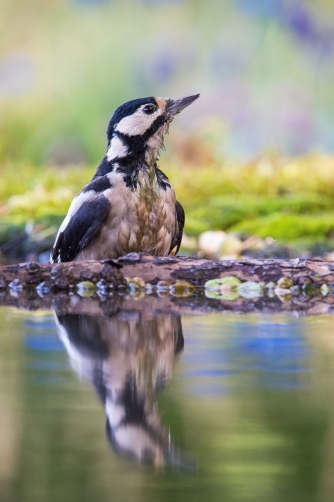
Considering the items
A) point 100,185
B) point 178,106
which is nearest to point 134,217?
point 100,185

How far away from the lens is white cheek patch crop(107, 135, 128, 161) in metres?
4.72

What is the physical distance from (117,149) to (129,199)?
0.33 m

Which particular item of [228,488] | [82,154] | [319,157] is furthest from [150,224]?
[82,154]

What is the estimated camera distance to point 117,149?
4.74 m

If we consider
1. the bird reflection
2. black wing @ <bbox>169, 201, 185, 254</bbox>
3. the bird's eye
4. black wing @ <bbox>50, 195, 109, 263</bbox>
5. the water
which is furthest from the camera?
black wing @ <bbox>169, 201, 185, 254</bbox>

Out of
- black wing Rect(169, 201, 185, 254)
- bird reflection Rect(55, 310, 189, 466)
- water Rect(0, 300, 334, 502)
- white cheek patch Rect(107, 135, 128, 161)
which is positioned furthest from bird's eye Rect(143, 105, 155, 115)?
water Rect(0, 300, 334, 502)

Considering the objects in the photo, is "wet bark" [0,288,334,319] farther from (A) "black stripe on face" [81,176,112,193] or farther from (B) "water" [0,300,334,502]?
(A) "black stripe on face" [81,176,112,193]

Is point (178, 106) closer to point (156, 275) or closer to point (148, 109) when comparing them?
point (148, 109)

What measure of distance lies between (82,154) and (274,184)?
3.12 meters

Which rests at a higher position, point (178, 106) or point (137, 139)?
point (178, 106)

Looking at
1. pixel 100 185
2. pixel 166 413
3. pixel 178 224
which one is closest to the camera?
pixel 166 413

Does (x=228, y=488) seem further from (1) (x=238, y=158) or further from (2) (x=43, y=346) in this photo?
(1) (x=238, y=158)

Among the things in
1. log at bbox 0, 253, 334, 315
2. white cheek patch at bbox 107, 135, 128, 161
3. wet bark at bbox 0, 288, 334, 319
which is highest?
white cheek patch at bbox 107, 135, 128, 161

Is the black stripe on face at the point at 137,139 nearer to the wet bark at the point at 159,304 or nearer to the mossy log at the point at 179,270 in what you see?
the mossy log at the point at 179,270
